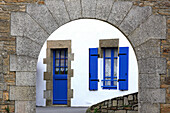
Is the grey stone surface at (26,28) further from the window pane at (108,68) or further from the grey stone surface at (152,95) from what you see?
the window pane at (108,68)

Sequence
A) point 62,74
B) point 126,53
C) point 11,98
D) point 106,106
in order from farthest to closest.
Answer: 1. point 62,74
2. point 126,53
3. point 106,106
4. point 11,98

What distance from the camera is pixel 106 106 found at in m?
9.05

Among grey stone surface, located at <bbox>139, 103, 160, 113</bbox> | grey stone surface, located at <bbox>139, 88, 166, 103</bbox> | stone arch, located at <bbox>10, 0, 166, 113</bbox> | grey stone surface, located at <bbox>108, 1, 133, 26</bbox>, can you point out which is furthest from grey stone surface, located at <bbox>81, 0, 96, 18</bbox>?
grey stone surface, located at <bbox>139, 103, 160, 113</bbox>

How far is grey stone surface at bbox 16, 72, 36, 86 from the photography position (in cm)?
638

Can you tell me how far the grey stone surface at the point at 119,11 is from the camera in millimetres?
6480

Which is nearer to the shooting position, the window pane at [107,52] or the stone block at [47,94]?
the window pane at [107,52]

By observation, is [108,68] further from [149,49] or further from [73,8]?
[73,8]

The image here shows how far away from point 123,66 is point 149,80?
4888 millimetres

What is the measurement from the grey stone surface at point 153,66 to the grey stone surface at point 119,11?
83cm

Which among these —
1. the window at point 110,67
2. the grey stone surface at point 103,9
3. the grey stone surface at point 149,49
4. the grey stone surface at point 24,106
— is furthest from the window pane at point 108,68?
the grey stone surface at point 24,106

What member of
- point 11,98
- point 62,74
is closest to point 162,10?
point 11,98

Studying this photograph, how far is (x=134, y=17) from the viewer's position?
6.51 meters

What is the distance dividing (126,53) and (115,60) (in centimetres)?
60

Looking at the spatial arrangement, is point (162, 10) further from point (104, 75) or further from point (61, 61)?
point (61, 61)
